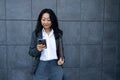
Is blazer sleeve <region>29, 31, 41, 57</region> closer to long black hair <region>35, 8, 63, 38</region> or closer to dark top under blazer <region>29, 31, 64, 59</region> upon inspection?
dark top under blazer <region>29, 31, 64, 59</region>

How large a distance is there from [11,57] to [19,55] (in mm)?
178

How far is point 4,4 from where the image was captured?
21.9 feet

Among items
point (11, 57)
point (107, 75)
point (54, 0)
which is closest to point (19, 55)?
point (11, 57)

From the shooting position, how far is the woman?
499 cm

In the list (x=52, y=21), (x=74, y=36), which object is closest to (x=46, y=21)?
(x=52, y=21)

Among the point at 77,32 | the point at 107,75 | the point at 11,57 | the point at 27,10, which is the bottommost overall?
the point at 107,75

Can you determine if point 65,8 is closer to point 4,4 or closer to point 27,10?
point 27,10

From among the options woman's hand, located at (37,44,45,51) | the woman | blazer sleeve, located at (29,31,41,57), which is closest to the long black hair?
the woman

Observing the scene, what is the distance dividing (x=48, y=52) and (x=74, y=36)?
75.5 inches

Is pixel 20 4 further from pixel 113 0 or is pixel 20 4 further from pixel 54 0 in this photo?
pixel 113 0

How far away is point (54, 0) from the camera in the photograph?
671 cm

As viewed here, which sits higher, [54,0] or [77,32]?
[54,0]

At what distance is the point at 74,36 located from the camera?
22.4ft

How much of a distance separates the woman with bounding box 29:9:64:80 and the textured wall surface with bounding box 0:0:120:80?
170cm
